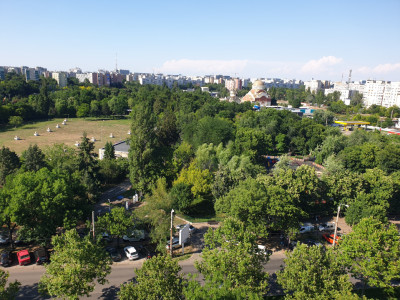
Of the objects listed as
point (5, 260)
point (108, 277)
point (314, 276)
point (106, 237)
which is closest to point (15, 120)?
point (5, 260)

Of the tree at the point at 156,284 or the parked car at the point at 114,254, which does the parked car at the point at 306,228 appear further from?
the parked car at the point at 114,254

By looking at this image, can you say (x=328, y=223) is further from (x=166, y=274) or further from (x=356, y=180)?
(x=166, y=274)

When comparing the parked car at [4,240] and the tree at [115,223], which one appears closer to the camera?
the tree at [115,223]

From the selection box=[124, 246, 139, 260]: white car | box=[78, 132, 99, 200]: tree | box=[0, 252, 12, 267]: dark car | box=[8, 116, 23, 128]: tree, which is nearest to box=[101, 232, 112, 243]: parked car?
box=[124, 246, 139, 260]: white car

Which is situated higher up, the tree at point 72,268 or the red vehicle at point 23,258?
the tree at point 72,268

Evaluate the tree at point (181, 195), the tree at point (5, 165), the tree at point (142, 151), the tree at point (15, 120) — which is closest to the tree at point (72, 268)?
the tree at point (181, 195)

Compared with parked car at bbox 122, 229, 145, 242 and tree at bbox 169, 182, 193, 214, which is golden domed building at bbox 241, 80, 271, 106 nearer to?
tree at bbox 169, 182, 193, 214

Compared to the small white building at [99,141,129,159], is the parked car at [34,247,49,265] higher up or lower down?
lower down
